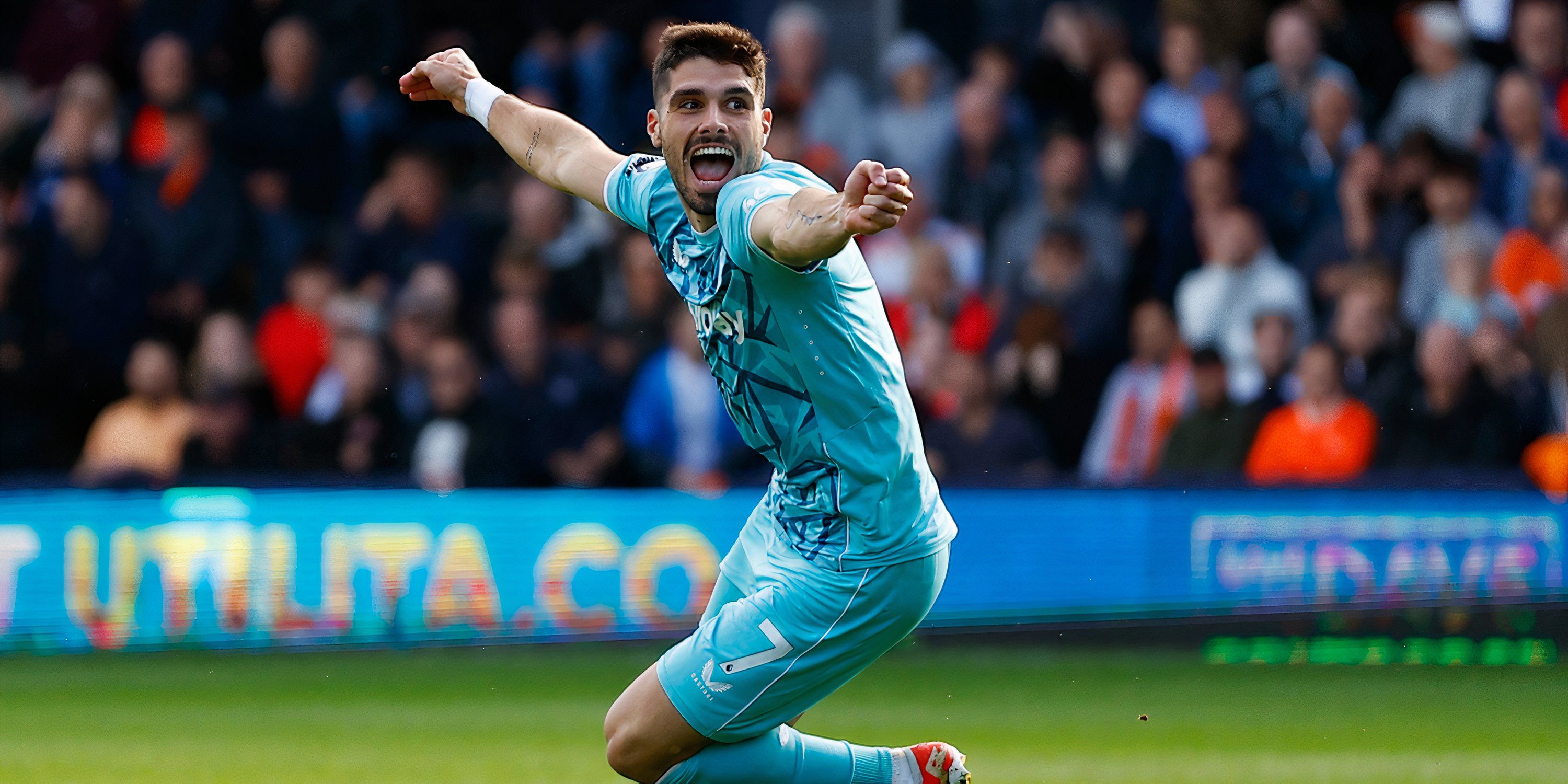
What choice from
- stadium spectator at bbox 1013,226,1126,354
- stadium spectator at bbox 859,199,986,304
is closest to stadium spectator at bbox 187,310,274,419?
stadium spectator at bbox 859,199,986,304

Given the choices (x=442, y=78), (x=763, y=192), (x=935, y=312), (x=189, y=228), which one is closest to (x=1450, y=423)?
(x=935, y=312)

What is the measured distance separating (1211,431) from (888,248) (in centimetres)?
246

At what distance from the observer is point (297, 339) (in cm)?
1263

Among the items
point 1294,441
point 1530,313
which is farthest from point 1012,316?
point 1530,313

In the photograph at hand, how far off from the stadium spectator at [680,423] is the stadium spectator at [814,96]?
208cm

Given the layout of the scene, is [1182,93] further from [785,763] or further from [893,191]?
[893,191]

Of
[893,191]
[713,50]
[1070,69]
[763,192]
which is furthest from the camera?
[1070,69]

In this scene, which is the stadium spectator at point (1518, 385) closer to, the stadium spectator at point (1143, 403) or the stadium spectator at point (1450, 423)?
the stadium spectator at point (1450, 423)

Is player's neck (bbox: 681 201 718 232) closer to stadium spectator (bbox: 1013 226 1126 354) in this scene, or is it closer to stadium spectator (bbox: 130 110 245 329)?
stadium spectator (bbox: 1013 226 1126 354)

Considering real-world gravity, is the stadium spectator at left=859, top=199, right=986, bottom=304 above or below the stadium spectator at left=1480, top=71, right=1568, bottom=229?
below

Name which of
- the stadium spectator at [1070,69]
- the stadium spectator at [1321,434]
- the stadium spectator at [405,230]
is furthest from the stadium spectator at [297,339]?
the stadium spectator at [1321,434]

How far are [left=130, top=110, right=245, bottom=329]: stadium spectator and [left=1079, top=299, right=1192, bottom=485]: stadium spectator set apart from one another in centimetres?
567

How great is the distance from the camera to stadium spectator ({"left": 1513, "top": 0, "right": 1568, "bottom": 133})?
457 inches

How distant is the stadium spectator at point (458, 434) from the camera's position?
11.4 meters
